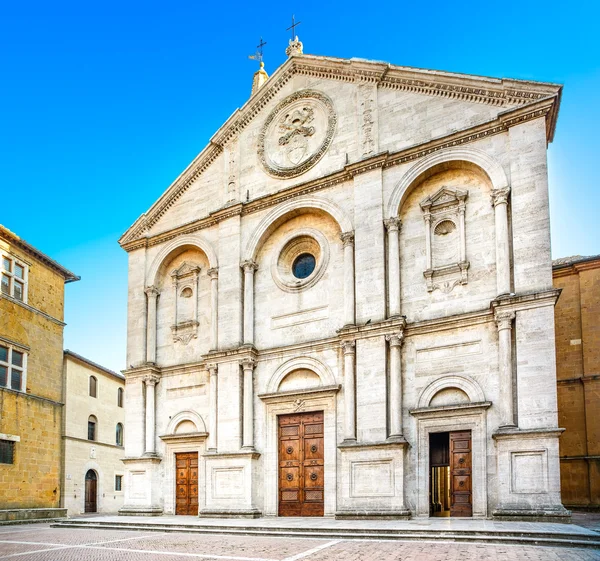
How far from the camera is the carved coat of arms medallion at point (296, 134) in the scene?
2505 cm

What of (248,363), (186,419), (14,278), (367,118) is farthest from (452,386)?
(14,278)

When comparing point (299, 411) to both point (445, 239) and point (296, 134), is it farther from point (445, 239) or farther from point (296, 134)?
point (296, 134)

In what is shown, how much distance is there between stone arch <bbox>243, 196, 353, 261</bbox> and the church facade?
0.28 feet

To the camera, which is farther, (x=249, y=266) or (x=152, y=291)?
(x=152, y=291)

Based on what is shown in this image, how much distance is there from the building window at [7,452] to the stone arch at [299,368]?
1163cm

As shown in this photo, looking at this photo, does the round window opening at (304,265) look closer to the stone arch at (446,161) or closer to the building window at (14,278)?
the stone arch at (446,161)

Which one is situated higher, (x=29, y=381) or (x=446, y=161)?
(x=446, y=161)

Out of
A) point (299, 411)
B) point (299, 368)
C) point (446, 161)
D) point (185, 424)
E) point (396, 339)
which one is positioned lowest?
point (185, 424)

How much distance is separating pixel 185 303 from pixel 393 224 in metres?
9.87

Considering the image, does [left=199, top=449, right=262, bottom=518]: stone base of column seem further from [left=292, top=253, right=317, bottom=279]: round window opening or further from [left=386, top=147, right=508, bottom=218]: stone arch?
[left=386, top=147, right=508, bottom=218]: stone arch

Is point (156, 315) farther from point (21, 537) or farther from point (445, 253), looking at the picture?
point (445, 253)

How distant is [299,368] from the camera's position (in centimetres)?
2341

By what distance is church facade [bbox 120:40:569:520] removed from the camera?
19.4 metres

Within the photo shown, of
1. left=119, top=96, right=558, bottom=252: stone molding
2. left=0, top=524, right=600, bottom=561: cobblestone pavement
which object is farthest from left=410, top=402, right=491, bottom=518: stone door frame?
left=119, top=96, right=558, bottom=252: stone molding
